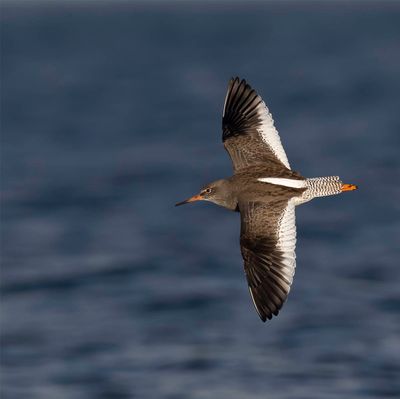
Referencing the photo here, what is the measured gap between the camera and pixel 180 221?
3025cm

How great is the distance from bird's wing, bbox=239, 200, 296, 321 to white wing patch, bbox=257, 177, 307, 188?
8.1 inches

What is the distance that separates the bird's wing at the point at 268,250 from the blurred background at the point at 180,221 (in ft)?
26.7

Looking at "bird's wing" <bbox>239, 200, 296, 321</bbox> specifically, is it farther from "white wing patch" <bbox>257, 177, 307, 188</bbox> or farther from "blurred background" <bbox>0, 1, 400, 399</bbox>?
"blurred background" <bbox>0, 1, 400, 399</bbox>

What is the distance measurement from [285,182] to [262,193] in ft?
0.99

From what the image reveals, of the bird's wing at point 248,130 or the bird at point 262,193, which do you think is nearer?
the bird at point 262,193

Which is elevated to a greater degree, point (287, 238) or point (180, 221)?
point (180, 221)

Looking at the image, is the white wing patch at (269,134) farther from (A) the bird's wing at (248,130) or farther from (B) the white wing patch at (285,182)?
(B) the white wing patch at (285,182)

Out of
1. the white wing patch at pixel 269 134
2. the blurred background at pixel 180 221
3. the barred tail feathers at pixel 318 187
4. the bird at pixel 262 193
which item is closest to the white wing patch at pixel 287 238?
the bird at pixel 262 193

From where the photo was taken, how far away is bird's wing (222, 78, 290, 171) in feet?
44.0

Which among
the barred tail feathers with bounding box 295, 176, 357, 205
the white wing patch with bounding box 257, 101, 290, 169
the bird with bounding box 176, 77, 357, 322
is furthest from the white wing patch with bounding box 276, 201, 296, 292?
the white wing patch with bounding box 257, 101, 290, 169

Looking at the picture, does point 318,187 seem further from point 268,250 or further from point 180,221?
point 180,221

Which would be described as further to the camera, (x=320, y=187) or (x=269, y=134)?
(x=269, y=134)

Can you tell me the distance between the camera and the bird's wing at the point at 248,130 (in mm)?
13414

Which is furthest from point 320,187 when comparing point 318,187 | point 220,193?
point 220,193
